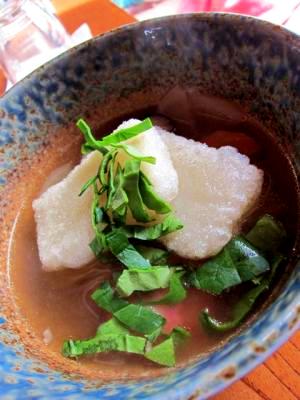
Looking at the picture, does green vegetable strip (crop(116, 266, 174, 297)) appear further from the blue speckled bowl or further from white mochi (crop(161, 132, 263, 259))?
the blue speckled bowl

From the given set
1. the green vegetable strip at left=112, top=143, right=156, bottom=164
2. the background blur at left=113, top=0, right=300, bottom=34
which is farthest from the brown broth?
the background blur at left=113, top=0, right=300, bottom=34

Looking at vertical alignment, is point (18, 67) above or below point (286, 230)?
above

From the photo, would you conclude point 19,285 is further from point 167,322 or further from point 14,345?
point 167,322

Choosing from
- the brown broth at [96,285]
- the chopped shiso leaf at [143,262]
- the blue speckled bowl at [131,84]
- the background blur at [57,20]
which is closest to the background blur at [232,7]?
the background blur at [57,20]

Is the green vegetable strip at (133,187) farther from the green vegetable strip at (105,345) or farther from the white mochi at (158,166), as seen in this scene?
the green vegetable strip at (105,345)

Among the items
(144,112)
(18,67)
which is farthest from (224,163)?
(18,67)

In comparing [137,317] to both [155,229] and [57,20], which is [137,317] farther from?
[57,20]
